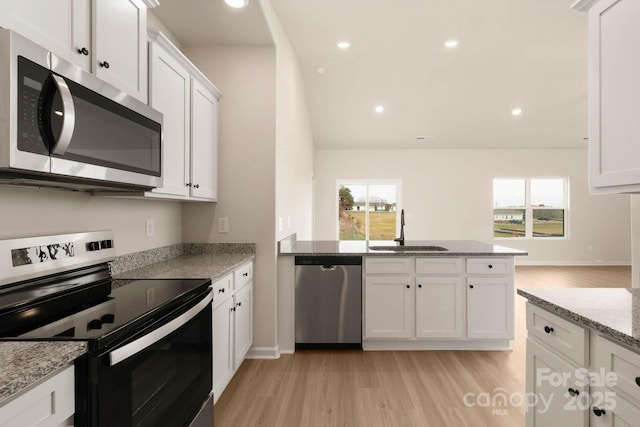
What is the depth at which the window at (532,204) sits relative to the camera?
8.03m

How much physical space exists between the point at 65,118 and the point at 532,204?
29.5 ft

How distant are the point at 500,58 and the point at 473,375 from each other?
4234 millimetres

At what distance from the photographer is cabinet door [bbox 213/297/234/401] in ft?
6.79

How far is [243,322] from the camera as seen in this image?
2.68 meters

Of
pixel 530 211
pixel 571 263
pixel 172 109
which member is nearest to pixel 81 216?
pixel 172 109

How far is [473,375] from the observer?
274 centimetres

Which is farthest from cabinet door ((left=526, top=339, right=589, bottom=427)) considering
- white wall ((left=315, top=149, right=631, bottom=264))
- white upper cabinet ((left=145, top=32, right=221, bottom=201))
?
white wall ((left=315, top=149, right=631, bottom=264))

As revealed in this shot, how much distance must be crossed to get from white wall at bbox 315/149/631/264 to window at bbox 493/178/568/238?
19 centimetres

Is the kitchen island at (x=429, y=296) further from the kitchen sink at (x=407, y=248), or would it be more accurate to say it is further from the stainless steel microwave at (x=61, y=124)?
the stainless steel microwave at (x=61, y=124)

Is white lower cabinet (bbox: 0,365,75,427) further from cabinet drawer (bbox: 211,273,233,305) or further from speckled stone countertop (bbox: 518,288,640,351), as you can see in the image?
speckled stone countertop (bbox: 518,288,640,351)

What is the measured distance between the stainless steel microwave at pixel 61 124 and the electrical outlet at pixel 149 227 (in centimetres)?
90

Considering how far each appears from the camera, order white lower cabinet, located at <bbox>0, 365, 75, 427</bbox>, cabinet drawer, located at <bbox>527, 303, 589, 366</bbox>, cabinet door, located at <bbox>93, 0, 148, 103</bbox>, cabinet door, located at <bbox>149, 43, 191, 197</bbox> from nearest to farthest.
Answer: white lower cabinet, located at <bbox>0, 365, 75, 427</bbox> → cabinet drawer, located at <bbox>527, 303, 589, 366</bbox> → cabinet door, located at <bbox>93, 0, 148, 103</bbox> → cabinet door, located at <bbox>149, 43, 191, 197</bbox>

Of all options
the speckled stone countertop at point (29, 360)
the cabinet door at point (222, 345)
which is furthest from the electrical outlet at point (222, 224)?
the speckled stone countertop at point (29, 360)

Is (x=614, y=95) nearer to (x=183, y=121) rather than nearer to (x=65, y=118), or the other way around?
(x=65, y=118)
